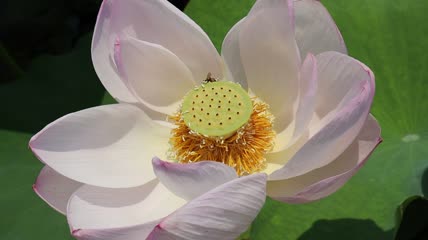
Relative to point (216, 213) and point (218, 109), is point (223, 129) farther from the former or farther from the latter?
point (216, 213)

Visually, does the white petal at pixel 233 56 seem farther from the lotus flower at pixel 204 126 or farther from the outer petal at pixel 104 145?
the outer petal at pixel 104 145

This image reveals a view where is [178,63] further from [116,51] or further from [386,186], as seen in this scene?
[386,186]

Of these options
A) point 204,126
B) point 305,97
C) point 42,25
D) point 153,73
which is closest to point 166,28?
point 153,73

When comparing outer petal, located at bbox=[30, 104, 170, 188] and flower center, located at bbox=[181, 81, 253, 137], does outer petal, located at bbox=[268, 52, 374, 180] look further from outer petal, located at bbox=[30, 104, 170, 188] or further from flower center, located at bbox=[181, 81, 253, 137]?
outer petal, located at bbox=[30, 104, 170, 188]

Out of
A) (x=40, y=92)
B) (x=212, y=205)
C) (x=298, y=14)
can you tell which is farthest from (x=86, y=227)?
(x=40, y=92)

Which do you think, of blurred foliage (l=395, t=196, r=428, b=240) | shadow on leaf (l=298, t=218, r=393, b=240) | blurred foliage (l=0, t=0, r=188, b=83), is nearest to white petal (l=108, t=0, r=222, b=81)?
shadow on leaf (l=298, t=218, r=393, b=240)

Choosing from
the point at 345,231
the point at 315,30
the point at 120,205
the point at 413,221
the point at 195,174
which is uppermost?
the point at 315,30
